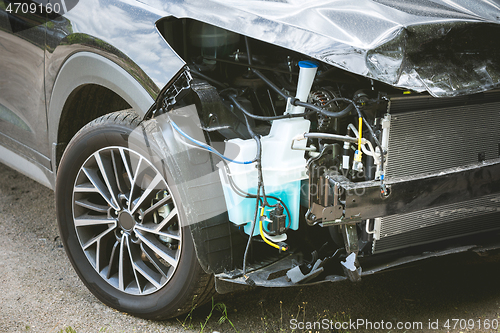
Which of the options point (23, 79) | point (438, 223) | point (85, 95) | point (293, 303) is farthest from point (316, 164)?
point (23, 79)

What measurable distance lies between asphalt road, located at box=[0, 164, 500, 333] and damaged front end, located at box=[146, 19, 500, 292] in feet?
1.36

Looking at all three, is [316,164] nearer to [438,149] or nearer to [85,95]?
[438,149]

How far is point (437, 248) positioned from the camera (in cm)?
234

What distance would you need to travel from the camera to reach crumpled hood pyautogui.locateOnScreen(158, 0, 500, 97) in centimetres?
173

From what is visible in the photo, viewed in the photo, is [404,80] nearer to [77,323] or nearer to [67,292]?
[77,323]

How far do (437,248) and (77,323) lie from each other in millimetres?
1841

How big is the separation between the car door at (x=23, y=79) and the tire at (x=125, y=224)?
1.48 feet

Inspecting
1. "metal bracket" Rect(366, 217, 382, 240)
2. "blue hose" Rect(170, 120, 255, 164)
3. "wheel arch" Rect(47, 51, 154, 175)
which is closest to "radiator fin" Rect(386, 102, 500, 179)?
"metal bracket" Rect(366, 217, 382, 240)

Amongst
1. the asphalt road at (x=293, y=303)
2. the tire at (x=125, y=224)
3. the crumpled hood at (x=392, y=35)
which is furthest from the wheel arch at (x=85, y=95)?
the asphalt road at (x=293, y=303)

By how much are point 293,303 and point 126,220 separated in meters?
1.01

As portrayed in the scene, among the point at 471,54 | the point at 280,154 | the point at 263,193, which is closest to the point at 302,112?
the point at 280,154

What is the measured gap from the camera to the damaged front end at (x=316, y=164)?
6.61 ft

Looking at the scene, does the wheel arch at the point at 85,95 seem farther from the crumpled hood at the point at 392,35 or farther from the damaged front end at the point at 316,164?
the crumpled hood at the point at 392,35

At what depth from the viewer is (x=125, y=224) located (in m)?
2.46
